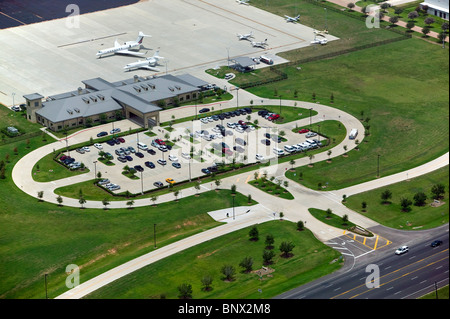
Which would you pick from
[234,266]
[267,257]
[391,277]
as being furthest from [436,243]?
[234,266]

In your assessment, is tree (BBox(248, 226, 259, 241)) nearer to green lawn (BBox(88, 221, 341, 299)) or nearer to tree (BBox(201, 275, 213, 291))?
green lawn (BBox(88, 221, 341, 299))

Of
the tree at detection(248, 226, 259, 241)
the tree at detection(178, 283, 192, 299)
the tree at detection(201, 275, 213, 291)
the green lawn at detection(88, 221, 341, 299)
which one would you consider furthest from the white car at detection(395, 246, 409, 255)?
the tree at detection(178, 283, 192, 299)

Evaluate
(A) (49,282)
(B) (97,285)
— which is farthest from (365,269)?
(A) (49,282)

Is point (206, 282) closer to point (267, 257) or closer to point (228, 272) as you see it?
point (228, 272)

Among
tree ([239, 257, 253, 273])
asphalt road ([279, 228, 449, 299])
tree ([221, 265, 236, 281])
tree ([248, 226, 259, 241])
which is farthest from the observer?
tree ([248, 226, 259, 241])

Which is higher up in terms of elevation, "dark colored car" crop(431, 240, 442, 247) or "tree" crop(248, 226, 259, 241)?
"dark colored car" crop(431, 240, 442, 247)

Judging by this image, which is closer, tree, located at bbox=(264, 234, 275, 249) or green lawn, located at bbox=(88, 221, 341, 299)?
green lawn, located at bbox=(88, 221, 341, 299)
